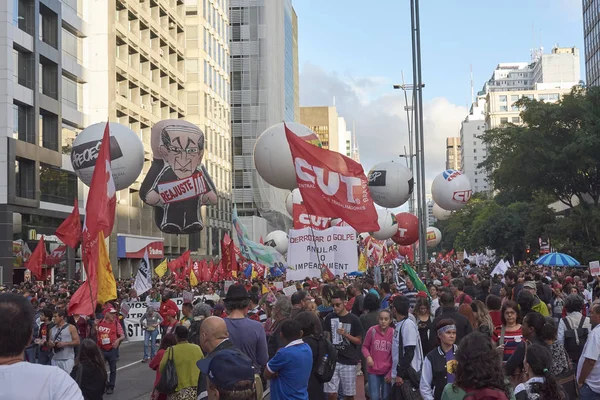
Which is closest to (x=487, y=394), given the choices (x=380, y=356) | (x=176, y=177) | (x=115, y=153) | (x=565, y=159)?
(x=380, y=356)

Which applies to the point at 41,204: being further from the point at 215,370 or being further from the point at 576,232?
the point at 215,370

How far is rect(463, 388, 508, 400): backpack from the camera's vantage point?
4.47 metres

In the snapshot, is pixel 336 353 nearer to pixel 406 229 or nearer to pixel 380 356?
pixel 380 356

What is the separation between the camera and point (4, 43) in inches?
1467

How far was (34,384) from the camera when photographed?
3512 millimetres

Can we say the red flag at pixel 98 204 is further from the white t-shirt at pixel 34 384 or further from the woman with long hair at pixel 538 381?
the white t-shirt at pixel 34 384

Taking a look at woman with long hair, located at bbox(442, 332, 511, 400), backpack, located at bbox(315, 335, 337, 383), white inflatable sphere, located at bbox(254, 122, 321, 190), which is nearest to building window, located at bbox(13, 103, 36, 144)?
white inflatable sphere, located at bbox(254, 122, 321, 190)

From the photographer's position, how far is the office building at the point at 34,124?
122 feet

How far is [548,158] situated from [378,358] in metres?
35.7

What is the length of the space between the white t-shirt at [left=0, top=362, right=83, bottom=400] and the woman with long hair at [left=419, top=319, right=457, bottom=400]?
3.79m

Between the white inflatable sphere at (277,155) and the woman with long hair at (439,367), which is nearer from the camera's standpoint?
the woman with long hair at (439,367)

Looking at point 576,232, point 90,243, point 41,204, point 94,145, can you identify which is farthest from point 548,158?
point 90,243

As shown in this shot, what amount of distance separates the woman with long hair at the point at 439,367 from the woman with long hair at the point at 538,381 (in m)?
1.13

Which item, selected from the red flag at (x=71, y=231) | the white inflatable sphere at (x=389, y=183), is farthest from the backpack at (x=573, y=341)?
the white inflatable sphere at (x=389, y=183)
